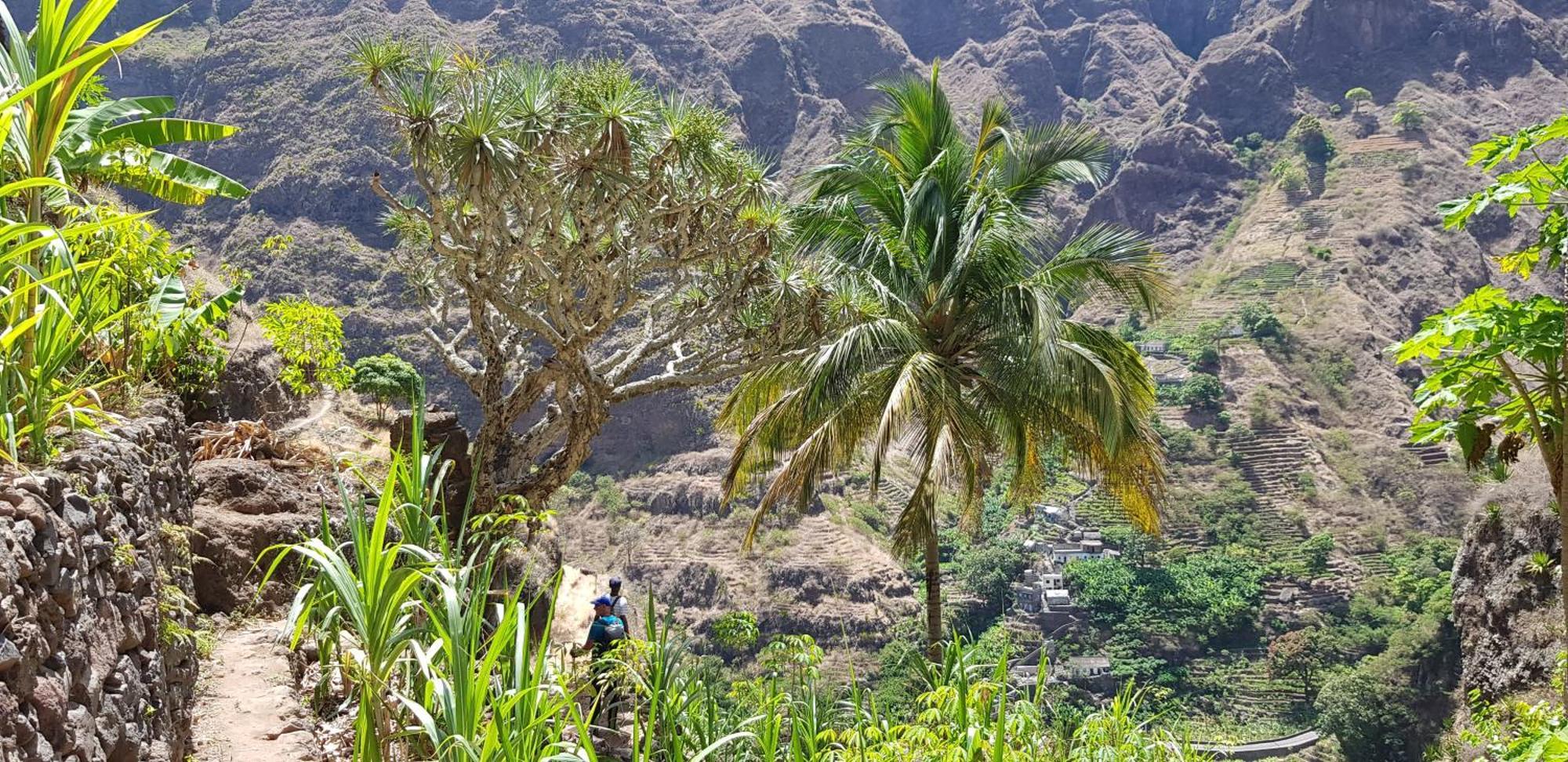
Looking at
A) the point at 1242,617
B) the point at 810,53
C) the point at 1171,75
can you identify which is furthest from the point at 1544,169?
the point at 1171,75

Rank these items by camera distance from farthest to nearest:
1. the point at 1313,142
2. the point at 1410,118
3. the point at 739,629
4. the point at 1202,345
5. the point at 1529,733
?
the point at 1313,142 < the point at 1410,118 < the point at 1202,345 < the point at 739,629 < the point at 1529,733

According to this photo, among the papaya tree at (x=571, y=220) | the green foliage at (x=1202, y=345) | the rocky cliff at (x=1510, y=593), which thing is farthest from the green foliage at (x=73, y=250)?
the green foliage at (x=1202, y=345)

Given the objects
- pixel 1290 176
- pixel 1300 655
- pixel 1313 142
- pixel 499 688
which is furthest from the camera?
pixel 1313 142

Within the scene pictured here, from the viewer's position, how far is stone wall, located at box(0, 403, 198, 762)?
97.3 inches

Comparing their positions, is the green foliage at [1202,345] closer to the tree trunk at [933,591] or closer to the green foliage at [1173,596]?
the green foliage at [1173,596]

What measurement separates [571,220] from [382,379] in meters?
6.23

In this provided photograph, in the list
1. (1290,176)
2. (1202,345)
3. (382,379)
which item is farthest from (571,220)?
(1290,176)

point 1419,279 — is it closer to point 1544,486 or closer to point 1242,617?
point 1242,617

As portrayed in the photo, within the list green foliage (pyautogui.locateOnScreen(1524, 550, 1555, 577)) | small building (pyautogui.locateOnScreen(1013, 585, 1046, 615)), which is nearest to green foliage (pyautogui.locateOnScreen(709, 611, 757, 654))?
green foliage (pyautogui.locateOnScreen(1524, 550, 1555, 577))

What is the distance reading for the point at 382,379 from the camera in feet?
56.5

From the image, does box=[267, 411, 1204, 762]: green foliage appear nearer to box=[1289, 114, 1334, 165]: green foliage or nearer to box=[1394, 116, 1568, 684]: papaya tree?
box=[1394, 116, 1568, 684]: papaya tree

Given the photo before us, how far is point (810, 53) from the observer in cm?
9775

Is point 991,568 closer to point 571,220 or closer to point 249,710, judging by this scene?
point 571,220

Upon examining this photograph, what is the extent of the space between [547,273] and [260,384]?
361cm
